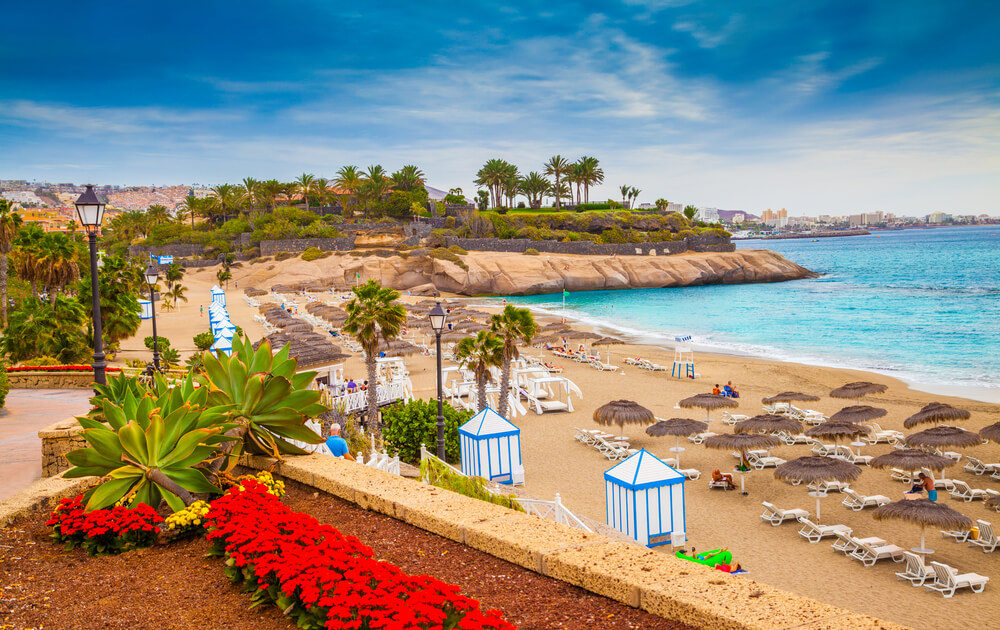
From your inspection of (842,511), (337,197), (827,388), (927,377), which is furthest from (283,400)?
(337,197)

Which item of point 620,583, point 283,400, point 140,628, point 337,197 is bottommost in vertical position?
point 140,628

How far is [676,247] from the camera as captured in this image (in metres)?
98.6

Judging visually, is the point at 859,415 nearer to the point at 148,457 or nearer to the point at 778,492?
the point at 778,492

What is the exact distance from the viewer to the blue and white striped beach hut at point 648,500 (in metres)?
12.2

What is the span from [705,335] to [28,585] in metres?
47.4

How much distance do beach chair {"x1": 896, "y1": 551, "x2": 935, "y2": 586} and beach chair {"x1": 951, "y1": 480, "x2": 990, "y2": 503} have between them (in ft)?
15.3

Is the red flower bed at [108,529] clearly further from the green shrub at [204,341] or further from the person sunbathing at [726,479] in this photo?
the green shrub at [204,341]

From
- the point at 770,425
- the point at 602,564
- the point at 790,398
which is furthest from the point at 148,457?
the point at 790,398

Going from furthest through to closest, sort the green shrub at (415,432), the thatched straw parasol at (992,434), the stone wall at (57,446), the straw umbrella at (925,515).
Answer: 1. the green shrub at (415,432)
2. the thatched straw parasol at (992,434)
3. the straw umbrella at (925,515)
4. the stone wall at (57,446)

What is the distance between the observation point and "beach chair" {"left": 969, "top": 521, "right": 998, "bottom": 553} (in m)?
11.9

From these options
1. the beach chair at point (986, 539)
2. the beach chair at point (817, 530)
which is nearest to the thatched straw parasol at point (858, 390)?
the beach chair at point (986, 539)

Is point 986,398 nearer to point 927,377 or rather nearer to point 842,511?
point 927,377

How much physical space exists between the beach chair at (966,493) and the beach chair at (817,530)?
3936 mm

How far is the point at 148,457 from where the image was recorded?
19.3 feet
